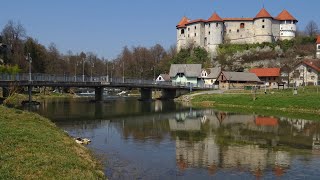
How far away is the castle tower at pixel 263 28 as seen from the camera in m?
146

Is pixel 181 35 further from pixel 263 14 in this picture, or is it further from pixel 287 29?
pixel 287 29

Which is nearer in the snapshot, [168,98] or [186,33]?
[168,98]

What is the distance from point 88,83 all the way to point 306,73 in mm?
61894

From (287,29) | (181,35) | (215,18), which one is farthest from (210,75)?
(287,29)

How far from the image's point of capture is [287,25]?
148 m

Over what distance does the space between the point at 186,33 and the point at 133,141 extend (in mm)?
128238

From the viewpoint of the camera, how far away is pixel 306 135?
123 feet

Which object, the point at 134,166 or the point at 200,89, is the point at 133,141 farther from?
the point at 200,89

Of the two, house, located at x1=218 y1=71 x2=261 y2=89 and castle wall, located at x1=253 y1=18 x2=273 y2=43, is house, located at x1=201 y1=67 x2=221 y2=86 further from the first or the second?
castle wall, located at x1=253 y1=18 x2=273 y2=43

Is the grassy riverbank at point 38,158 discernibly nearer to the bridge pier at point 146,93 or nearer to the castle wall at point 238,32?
the bridge pier at point 146,93

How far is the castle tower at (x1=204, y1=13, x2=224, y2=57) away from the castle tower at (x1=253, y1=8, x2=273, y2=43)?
1257cm

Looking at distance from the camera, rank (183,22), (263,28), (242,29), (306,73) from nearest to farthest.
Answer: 1. (306,73)
2. (263,28)
3. (242,29)
4. (183,22)

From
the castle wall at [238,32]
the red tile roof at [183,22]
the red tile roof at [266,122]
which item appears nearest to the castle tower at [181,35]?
the red tile roof at [183,22]

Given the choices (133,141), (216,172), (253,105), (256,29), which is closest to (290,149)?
(216,172)
